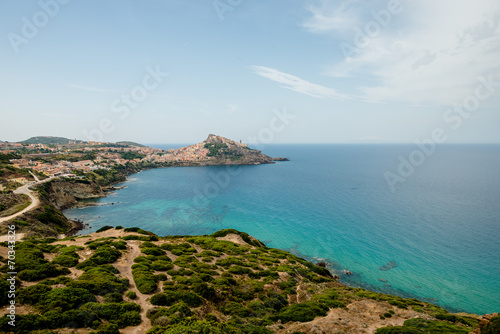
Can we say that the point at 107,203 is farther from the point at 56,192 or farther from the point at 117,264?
the point at 117,264

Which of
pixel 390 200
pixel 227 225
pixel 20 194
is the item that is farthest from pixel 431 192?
pixel 20 194

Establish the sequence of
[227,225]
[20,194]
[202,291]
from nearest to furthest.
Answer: [202,291] → [20,194] → [227,225]

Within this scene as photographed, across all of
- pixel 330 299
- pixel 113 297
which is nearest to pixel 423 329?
pixel 330 299

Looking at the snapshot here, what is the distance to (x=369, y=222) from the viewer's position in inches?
2726

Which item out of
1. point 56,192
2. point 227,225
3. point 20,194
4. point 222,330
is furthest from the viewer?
point 56,192

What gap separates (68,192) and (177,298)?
10720 centimetres

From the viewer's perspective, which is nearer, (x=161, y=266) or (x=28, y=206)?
(x=161, y=266)

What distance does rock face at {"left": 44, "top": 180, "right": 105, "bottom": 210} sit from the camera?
8225 centimetres

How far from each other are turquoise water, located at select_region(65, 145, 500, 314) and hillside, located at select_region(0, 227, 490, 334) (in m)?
22.8

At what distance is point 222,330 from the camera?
15703 millimetres

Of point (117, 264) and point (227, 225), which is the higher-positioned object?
point (117, 264)

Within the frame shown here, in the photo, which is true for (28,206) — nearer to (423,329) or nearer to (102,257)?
(102,257)

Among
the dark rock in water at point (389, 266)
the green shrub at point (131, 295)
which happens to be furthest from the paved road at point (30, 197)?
the dark rock in water at point (389, 266)

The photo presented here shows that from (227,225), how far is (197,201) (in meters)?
33.9
